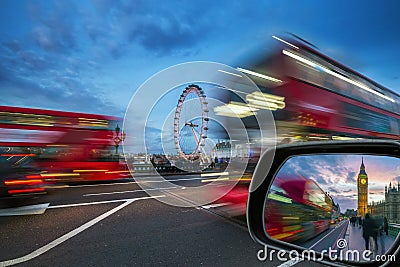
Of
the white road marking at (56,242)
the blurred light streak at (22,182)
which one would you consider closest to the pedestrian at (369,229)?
the white road marking at (56,242)

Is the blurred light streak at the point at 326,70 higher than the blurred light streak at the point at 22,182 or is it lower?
higher

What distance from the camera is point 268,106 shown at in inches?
222

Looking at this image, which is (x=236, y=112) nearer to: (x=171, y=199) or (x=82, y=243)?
(x=171, y=199)

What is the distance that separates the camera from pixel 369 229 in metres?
0.67

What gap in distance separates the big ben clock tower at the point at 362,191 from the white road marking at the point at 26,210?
5.18 m

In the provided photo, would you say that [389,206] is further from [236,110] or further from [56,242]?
[236,110]

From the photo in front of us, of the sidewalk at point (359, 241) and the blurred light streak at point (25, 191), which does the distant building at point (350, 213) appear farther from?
the blurred light streak at point (25, 191)

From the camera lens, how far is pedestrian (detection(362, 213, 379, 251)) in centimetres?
66

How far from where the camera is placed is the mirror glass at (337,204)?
67cm

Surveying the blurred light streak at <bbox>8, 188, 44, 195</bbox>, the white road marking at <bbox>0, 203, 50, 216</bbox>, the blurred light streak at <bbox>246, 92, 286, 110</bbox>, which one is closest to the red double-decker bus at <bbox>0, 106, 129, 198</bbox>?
the blurred light streak at <bbox>8, 188, 44, 195</bbox>

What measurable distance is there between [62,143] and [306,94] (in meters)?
7.40

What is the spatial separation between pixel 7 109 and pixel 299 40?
8485 millimetres

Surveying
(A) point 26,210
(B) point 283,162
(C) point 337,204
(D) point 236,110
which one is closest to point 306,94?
(D) point 236,110

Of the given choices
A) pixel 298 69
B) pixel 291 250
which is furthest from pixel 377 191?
Result: pixel 298 69
